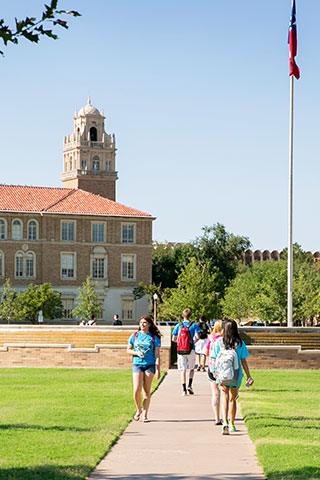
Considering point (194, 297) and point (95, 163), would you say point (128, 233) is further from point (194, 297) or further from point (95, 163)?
point (95, 163)

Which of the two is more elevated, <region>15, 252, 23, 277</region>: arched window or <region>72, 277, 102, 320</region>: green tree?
<region>15, 252, 23, 277</region>: arched window

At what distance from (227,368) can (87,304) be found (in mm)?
65713

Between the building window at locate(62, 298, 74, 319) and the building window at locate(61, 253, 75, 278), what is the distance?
7.14ft

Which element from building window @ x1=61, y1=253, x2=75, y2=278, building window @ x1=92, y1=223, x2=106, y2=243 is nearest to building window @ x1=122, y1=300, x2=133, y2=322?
building window @ x1=61, y1=253, x2=75, y2=278

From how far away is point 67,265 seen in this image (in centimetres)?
8369

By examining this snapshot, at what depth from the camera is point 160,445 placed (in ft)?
43.1

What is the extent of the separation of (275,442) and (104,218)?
236 feet

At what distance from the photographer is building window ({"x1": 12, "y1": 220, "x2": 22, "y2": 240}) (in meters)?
82.7

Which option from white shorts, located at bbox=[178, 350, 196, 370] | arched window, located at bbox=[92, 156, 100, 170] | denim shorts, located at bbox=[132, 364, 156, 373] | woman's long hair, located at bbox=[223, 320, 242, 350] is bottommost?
white shorts, located at bbox=[178, 350, 196, 370]

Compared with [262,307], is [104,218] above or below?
above

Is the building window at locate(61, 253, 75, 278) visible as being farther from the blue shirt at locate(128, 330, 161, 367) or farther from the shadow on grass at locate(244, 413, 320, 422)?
the blue shirt at locate(128, 330, 161, 367)

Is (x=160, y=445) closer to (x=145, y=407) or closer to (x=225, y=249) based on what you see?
(x=145, y=407)

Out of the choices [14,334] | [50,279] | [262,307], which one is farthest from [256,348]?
[50,279]

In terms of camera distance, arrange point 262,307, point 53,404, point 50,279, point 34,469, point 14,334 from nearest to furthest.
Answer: point 34,469
point 53,404
point 14,334
point 262,307
point 50,279
